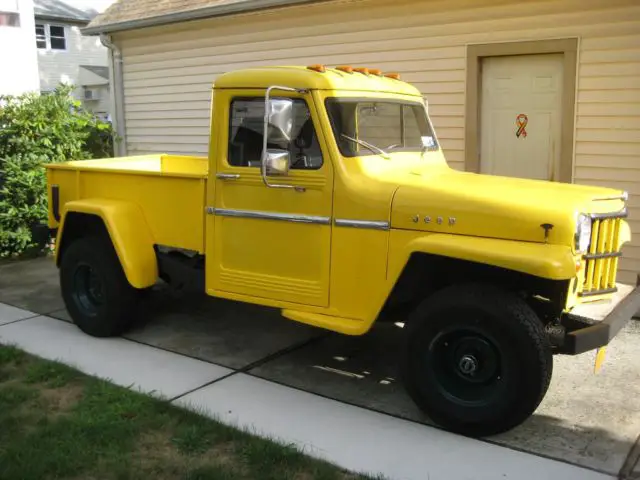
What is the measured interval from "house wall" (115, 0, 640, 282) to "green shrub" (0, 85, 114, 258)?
171 centimetres

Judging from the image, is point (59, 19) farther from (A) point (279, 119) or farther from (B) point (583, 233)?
(B) point (583, 233)

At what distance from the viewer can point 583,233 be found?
12.9ft

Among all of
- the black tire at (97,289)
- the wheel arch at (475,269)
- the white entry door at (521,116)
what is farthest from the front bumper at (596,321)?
the black tire at (97,289)

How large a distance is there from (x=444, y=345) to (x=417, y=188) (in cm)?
99

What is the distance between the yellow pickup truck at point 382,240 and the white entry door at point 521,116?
236 centimetres

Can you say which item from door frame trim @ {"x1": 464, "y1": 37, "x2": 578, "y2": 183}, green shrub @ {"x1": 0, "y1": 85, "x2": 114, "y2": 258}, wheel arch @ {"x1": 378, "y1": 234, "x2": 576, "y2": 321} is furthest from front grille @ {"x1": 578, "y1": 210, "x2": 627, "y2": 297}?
green shrub @ {"x1": 0, "y1": 85, "x2": 114, "y2": 258}

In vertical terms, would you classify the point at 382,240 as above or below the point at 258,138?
below

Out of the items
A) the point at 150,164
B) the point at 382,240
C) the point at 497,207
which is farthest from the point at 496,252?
the point at 150,164

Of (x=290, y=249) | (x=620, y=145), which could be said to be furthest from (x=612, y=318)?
(x=620, y=145)

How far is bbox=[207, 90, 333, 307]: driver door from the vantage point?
461 centimetres

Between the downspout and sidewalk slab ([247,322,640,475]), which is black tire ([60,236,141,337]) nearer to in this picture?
sidewalk slab ([247,322,640,475])

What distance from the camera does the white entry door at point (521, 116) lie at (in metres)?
7.19

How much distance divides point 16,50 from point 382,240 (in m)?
10.3

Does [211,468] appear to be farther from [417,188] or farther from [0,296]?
[0,296]
